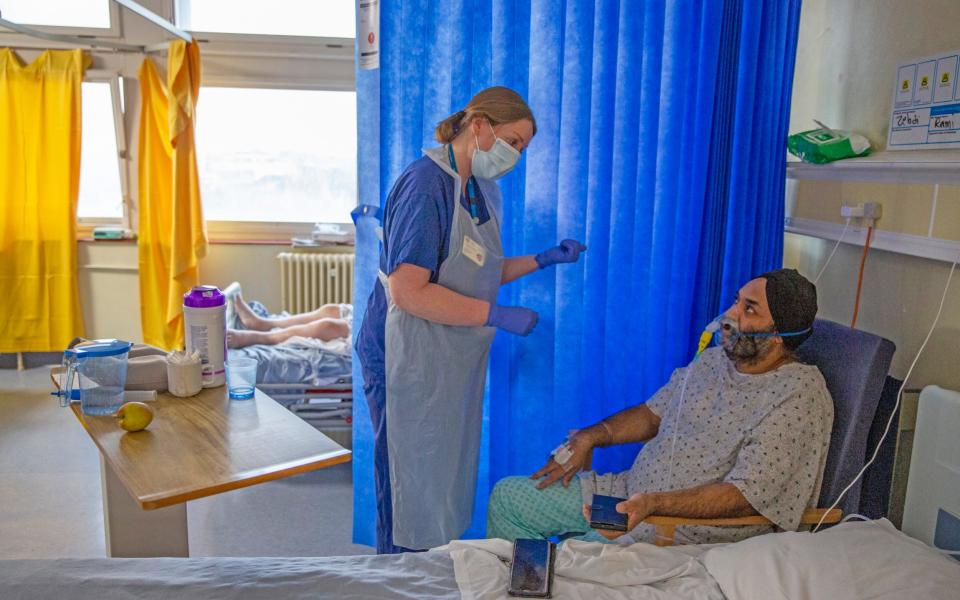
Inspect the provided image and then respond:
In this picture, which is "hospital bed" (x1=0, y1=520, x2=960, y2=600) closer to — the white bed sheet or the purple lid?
the white bed sheet

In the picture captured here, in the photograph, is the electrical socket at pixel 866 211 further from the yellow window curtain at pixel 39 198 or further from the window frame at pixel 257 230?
the yellow window curtain at pixel 39 198

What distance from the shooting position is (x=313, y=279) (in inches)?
185

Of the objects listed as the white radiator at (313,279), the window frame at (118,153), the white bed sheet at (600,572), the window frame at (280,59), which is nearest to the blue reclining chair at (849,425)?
the white bed sheet at (600,572)

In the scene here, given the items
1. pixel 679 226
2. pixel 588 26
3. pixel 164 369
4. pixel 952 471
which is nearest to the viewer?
pixel 952 471

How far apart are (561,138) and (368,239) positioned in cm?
62

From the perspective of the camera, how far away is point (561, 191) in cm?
229

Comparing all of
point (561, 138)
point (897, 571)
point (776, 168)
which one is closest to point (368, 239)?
point (561, 138)

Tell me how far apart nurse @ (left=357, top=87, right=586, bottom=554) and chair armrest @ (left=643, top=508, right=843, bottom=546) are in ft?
2.02

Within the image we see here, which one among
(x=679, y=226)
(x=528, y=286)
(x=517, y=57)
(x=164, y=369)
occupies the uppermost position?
(x=517, y=57)

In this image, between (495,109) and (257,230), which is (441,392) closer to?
(495,109)

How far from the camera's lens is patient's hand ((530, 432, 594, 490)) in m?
2.12

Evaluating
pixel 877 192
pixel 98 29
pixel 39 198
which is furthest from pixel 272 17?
pixel 877 192

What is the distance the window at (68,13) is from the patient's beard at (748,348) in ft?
13.8

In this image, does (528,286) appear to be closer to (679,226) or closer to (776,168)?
(679,226)
